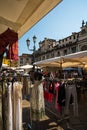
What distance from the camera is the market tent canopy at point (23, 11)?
3.28 metres

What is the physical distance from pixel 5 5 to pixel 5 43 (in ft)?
2.32

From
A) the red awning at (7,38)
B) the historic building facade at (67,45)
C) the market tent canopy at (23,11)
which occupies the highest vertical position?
the historic building facade at (67,45)

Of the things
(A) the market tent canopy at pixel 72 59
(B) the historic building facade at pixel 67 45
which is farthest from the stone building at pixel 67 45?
(A) the market tent canopy at pixel 72 59

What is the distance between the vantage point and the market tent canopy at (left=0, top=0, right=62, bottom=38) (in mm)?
3281

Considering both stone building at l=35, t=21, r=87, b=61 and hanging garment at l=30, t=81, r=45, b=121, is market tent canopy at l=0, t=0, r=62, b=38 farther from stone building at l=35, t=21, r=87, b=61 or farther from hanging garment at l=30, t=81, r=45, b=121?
stone building at l=35, t=21, r=87, b=61

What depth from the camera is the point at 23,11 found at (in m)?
3.78

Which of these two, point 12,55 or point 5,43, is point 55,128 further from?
point 5,43

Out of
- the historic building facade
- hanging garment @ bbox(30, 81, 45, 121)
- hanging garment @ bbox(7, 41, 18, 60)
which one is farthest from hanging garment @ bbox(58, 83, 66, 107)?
the historic building facade

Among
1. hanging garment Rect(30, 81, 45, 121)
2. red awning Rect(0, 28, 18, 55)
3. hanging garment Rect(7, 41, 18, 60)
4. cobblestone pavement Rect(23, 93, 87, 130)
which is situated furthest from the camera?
cobblestone pavement Rect(23, 93, 87, 130)

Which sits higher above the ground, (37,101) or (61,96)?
(61,96)

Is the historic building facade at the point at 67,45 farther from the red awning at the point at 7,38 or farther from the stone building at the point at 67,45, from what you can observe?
the red awning at the point at 7,38

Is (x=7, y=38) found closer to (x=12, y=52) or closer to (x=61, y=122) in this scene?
(x=12, y=52)

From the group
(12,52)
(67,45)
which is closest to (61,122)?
(12,52)

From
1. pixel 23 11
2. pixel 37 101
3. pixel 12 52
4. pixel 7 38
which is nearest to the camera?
pixel 7 38
